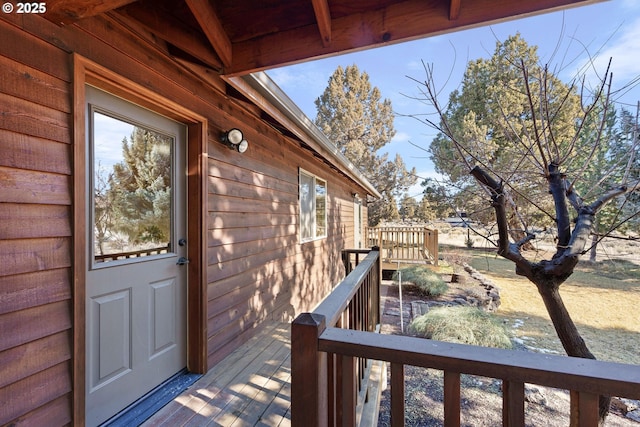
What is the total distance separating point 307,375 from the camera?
3.49ft

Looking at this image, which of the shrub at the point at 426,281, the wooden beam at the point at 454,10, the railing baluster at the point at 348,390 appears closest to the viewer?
the railing baluster at the point at 348,390

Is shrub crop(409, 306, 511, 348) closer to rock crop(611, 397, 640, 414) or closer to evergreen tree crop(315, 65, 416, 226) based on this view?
rock crop(611, 397, 640, 414)

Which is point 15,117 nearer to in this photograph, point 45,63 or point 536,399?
point 45,63

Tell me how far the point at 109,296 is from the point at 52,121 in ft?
3.26

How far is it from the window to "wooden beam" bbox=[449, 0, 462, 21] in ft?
11.1

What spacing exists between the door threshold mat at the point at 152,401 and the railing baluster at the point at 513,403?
1.94 meters

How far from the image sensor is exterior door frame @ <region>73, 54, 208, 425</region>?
1457mm

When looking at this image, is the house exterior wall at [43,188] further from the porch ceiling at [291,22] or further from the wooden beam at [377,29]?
the wooden beam at [377,29]

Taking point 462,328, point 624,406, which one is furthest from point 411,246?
point 624,406

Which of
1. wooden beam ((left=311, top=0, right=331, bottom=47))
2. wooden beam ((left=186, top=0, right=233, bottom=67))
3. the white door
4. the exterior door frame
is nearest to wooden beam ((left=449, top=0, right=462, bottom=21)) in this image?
wooden beam ((left=311, top=0, right=331, bottom=47))

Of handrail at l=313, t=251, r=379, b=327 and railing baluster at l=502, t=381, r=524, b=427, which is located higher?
handrail at l=313, t=251, r=379, b=327

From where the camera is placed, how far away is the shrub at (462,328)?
405 centimetres

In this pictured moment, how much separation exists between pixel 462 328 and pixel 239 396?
3.43 meters

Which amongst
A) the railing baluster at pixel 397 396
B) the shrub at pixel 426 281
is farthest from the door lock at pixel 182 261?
the shrub at pixel 426 281
